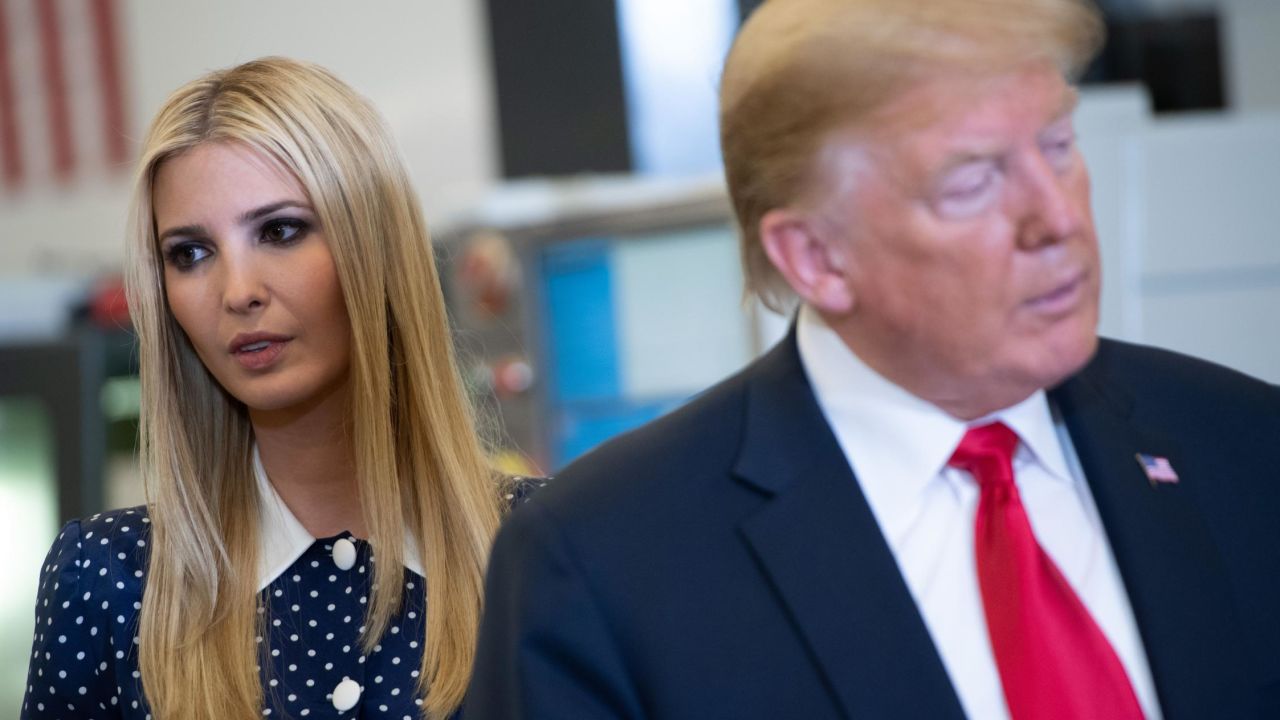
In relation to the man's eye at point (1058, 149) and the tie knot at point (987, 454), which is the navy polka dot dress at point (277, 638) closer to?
the tie knot at point (987, 454)

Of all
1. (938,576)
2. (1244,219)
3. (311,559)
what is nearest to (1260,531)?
(938,576)

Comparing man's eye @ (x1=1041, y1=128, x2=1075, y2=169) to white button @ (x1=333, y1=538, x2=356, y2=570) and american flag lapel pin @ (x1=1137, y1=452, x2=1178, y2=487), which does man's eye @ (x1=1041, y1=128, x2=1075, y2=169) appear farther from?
white button @ (x1=333, y1=538, x2=356, y2=570)

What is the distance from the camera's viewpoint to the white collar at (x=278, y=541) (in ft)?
5.43

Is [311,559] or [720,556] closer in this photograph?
[720,556]

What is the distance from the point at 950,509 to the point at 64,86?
22.0 ft

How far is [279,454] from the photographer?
166 cm

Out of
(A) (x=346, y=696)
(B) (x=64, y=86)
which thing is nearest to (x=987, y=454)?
(A) (x=346, y=696)

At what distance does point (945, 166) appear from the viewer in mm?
1050

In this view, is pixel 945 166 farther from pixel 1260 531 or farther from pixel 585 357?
pixel 585 357

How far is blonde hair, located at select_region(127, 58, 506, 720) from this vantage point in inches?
62.3

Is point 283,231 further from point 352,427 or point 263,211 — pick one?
point 352,427

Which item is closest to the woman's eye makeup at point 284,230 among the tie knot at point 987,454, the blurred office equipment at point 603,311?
the tie knot at point 987,454

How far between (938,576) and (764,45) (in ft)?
1.38

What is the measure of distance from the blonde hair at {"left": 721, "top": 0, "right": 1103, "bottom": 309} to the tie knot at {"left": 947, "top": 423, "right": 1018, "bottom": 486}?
0.76 feet
